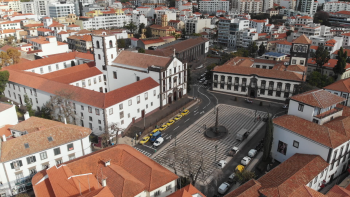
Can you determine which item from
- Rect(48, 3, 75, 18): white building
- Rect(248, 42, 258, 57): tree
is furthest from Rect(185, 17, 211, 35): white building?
Rect(48, 3, 75, 18): white building

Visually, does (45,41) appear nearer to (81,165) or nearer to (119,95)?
(119,95)

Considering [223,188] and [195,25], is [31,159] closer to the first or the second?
[223,188]

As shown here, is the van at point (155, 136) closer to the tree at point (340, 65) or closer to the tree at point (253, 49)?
the tree at point (340, 65)

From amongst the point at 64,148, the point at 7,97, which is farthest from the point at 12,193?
the point at 7,97

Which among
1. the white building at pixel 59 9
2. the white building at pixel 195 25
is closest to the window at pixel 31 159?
the white building at pixel 195 25

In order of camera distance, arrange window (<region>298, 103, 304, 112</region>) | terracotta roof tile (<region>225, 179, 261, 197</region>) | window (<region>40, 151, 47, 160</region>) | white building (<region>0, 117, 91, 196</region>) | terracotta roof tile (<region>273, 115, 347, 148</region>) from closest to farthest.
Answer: terracotta roof tile (<region>225, 179, 261, 197</region>), white building (<region>0, 117, 91, 196</region>), terracotta roof tile (<region>273, 115, 347, 148</region>), window (<region>40, 151, 47, 160</region>), window (<region>298, 103, 304, 112</region>)

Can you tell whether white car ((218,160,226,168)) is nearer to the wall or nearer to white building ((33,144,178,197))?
white building ((33,144,178,197))
